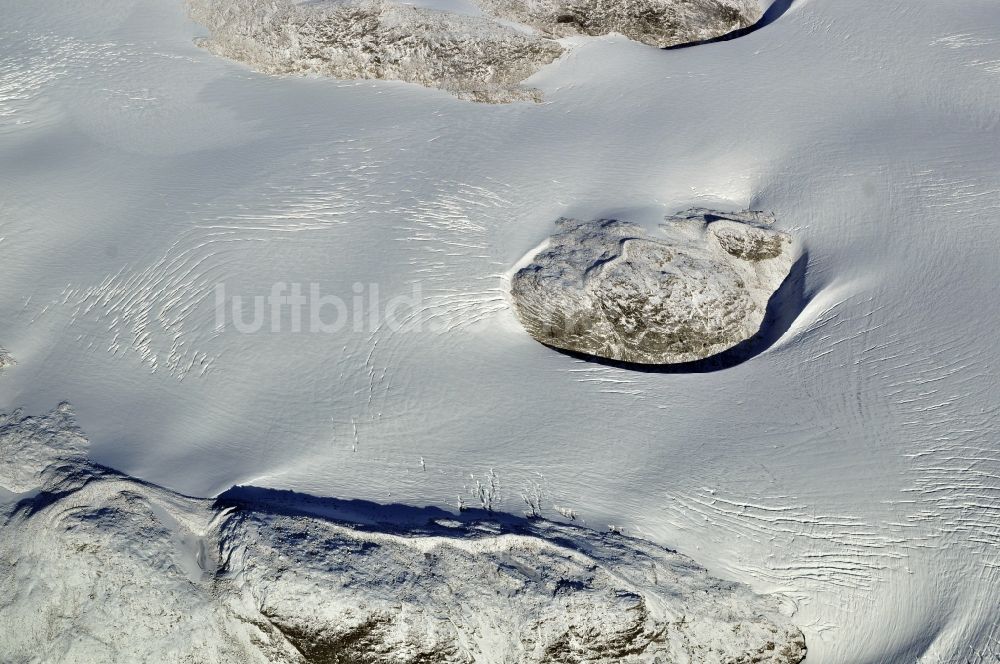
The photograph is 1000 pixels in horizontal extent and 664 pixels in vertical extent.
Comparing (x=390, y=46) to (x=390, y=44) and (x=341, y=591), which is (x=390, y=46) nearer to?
(x=390, y=44)

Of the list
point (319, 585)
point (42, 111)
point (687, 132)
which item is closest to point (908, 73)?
point (687, 132)

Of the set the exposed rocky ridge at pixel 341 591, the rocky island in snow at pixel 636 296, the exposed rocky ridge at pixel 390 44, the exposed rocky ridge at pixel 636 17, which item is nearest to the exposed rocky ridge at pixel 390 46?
the exposed rocky ridge at pixel 390 44

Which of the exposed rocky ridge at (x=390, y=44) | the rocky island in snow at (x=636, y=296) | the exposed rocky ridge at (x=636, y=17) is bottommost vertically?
the rocky island in snow at (x=636, y=296)

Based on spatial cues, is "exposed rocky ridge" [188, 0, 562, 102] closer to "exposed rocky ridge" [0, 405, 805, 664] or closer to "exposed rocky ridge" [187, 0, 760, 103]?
"exposed rocky ridge" [187, 0, 760, 103]

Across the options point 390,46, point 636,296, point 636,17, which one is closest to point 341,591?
point 636,296

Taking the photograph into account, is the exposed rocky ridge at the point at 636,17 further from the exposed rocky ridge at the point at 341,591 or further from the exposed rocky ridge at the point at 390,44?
the exposed rocky ridge at the point at 341,591

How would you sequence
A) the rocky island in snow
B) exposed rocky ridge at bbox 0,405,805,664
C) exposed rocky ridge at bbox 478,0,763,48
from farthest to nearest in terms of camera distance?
exposed rocky ridge at bbox 478,0,763,48 < the rocky island in snow < exposed rocky ridge at bbox 0,405,805,664

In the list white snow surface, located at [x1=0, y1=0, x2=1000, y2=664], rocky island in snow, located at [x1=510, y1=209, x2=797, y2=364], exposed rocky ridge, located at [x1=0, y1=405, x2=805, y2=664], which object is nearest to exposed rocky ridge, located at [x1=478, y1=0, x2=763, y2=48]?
white snow surface, located at [x1=0, y1=0, x2=1000, y2=664]

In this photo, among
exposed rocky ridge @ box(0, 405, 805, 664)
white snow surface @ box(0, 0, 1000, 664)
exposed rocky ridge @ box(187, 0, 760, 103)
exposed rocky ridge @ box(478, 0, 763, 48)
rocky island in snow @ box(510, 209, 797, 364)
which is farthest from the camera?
exposed rocky ridge @ box(478, 0, 763, 48)
